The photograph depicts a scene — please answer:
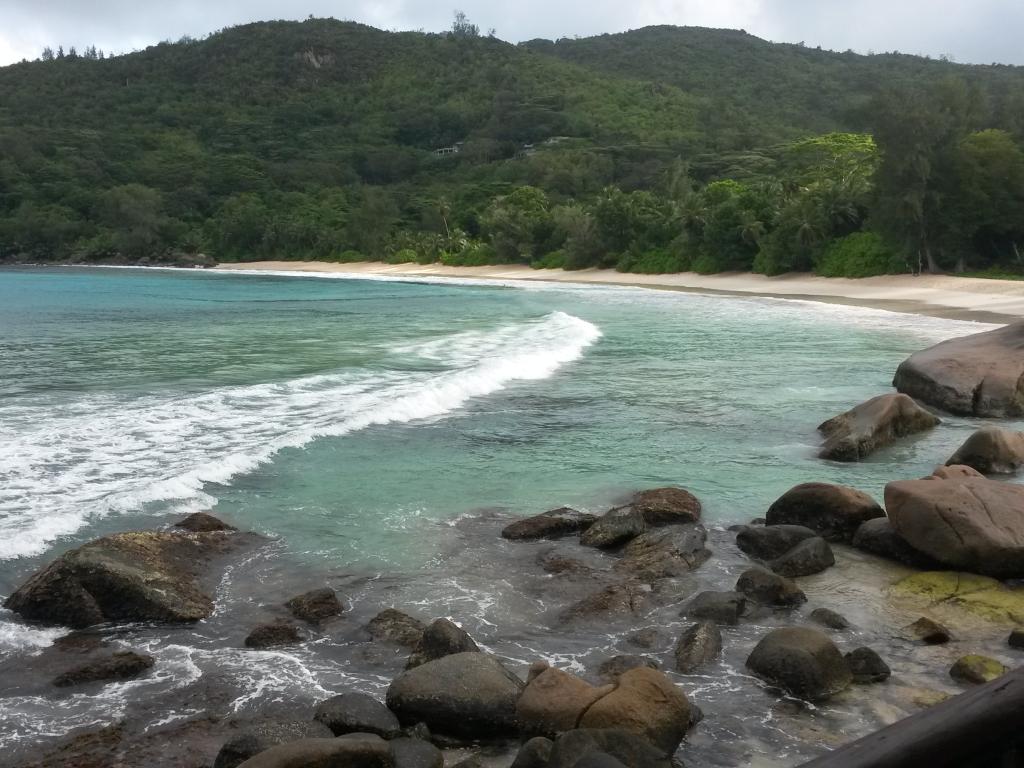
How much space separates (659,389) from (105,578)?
11900 millimetres

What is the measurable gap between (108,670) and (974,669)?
5412 mm

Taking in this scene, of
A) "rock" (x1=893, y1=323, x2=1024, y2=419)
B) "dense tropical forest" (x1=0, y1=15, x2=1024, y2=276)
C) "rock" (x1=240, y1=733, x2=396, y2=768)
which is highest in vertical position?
"dense tropical forest" (x1=0, y1=15, x2=1024, y2=276)

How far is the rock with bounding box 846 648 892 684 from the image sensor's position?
588cm

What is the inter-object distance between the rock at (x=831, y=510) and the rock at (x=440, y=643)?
160 inches

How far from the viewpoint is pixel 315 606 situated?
23.0 feet

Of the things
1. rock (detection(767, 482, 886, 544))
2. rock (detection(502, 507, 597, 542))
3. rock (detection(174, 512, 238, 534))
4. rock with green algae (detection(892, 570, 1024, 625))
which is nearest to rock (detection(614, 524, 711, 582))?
rock (detection(502, 507, 597, 542))

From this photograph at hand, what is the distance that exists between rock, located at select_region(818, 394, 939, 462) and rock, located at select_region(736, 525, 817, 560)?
11.5 ft

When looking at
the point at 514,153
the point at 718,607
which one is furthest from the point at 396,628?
the point at 514,153

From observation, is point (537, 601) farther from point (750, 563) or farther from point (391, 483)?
point (391, 483)

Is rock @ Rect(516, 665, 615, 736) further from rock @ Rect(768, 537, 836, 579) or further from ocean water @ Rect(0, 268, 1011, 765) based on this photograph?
rock @ Rect(768, 537, 836, 579)

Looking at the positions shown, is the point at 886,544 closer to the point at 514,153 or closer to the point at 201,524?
the point at 201,524

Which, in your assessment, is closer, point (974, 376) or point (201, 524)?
point (201, 524)

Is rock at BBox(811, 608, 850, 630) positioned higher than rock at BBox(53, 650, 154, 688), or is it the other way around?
rock at BBox(811, 608, 850, 630)

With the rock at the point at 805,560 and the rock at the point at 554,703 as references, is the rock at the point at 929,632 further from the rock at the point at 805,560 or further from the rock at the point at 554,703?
the rock at the point at 554,703
